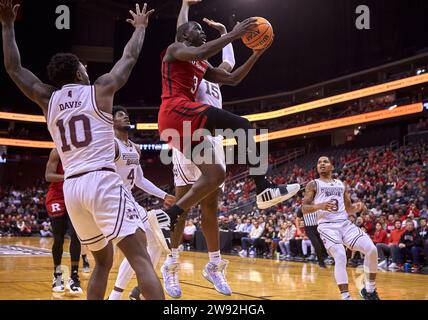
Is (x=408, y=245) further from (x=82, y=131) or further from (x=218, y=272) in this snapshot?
(x=82, y=131)

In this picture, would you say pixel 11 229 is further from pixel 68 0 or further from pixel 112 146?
pixel 112 146

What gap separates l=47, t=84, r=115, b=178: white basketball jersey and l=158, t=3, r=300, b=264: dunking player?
88 cm

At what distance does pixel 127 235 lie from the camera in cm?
335

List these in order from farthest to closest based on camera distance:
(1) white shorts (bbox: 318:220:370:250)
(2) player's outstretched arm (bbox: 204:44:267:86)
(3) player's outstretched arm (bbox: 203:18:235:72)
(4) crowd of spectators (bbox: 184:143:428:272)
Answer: (4) crowd of spectators (bbox: 184:143:428:272), (1) white shorts (bbox: 318:220:370:250), (3) player's outstretched arm (bbox: 203:18:235:72), (2) player's outstretched arm (bbox: 204:44:267:86)

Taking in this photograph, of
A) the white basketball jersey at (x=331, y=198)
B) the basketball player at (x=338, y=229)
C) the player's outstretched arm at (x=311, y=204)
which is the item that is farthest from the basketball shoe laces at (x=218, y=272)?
the white basketball jersey at (x=331, y=198)

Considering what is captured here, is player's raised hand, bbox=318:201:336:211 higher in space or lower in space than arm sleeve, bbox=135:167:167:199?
lower

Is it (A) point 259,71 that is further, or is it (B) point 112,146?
(A) point 259,71

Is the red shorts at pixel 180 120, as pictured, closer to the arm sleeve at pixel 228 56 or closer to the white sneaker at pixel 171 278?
the arm sleeve at pixel 228 56

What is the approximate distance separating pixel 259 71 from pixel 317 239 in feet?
89.7

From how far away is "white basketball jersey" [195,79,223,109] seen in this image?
16.4 ft

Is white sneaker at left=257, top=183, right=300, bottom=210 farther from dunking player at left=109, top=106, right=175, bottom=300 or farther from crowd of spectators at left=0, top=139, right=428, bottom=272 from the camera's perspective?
crowd of spectators at left=0, top=139, right=428, bottom=272

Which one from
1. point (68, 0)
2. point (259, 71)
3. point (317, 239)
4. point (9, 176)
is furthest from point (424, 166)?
point (9, 176)

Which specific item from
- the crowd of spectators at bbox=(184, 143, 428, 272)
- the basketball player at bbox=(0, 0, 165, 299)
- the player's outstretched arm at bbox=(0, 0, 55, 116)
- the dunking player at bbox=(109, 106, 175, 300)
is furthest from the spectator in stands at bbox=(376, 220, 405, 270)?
the player's outstretched arm at bbox=(0, 0, 55, 116)

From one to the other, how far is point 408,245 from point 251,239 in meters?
5.54
